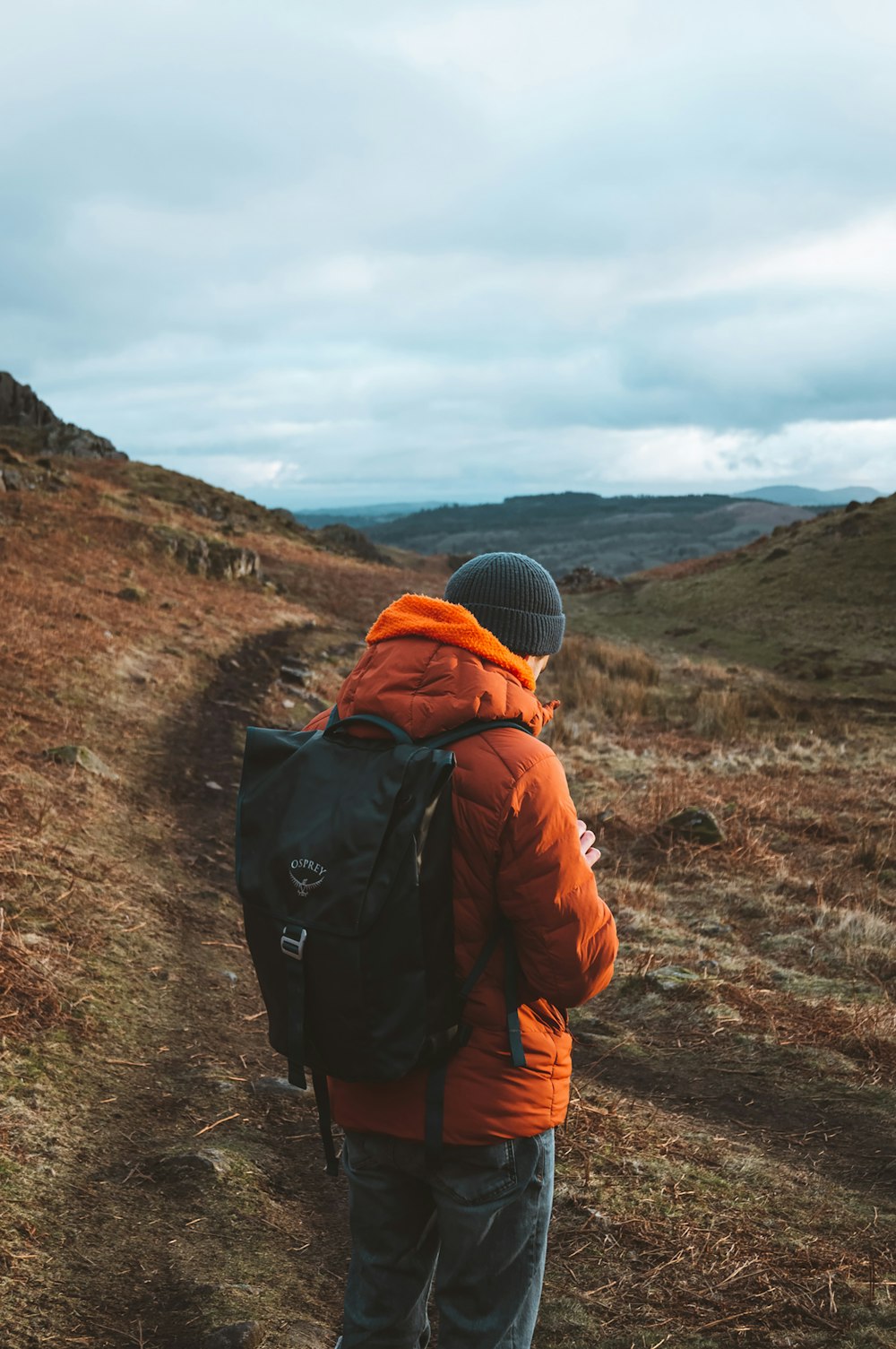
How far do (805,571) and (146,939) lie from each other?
101ft

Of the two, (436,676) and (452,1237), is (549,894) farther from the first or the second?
(452,1237)

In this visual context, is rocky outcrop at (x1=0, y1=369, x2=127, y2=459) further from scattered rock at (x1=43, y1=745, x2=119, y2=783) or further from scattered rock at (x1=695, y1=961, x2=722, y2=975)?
scattered rock at (x1=695, y1=961, x2=722, y2=975)

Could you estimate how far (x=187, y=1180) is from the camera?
3.76m

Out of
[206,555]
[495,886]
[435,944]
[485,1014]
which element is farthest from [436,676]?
[206,555]

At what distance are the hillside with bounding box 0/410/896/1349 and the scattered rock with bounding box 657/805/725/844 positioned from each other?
200mm

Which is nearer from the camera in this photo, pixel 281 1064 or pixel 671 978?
pixel 281 1064

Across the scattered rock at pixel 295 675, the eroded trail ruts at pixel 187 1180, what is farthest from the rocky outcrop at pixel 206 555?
the eroded trail ruts at pixel 187 1180

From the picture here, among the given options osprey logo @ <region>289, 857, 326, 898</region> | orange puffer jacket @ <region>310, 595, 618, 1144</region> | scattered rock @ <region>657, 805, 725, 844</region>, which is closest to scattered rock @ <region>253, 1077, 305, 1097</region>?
orange puffer jacket @ <region>310, 595, 618, 1144</region>

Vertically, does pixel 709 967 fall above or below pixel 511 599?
Result: below

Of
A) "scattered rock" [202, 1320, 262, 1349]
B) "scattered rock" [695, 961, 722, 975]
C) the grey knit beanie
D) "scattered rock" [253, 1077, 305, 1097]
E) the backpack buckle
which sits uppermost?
the grey knit beanie

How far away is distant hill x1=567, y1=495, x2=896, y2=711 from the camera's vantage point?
24.8 meters

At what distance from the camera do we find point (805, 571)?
107 ft

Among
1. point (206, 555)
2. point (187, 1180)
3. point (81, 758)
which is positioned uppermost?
point (206, 555)

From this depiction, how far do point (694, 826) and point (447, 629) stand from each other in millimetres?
8064
